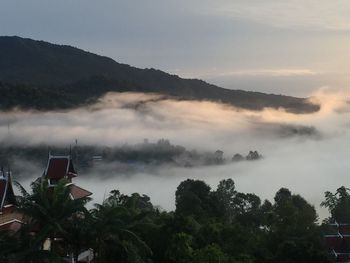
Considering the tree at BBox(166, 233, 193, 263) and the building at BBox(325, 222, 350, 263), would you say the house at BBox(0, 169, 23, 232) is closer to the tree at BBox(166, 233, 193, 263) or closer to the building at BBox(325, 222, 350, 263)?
the tree at BBox(166, 233, 193, 263)

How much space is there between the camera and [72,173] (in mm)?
41688

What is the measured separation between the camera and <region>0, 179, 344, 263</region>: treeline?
2872 cm

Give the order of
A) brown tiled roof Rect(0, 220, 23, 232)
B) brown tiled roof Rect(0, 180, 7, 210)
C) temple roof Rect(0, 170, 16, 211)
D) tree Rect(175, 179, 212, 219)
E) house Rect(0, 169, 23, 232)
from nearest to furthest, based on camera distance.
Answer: brown tiled roof Rect(0, 180, 7, 210), temple roof Rect(0, 170, 16, 211), house Rect(0, 169, 23, 232), brown tiled roof Rect(0, 220, 23, 232), tree Rect(175, 179, 212, 219)

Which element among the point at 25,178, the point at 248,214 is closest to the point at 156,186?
the point at 25,178

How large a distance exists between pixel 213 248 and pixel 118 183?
474 ft

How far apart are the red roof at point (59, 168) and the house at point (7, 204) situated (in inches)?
290

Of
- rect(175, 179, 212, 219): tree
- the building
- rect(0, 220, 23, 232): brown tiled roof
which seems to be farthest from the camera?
rect(175, 179, 212, 219): tree

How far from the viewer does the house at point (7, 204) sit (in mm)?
32156

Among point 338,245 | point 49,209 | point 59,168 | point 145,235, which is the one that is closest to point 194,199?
point 338,245

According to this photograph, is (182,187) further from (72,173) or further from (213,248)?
(213,248)

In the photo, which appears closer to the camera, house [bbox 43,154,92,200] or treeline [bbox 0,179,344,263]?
treeline [bbox 0,179,344,263]

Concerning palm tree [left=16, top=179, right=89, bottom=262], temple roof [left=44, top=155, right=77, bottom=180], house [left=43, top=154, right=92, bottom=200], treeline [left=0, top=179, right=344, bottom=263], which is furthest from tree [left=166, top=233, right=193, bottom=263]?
temple roof [left=44, top=155, right=77, bottom=180]

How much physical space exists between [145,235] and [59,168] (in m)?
8.00

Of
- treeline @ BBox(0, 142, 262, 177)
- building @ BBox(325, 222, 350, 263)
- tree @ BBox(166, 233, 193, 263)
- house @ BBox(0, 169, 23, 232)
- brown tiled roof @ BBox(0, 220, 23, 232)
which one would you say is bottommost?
treeline @ BBox(0, 142, 262, 177)
